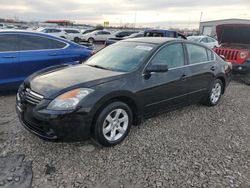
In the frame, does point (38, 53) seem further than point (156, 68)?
Yes

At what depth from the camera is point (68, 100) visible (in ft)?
10.9

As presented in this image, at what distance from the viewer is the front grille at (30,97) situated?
11.2 feet

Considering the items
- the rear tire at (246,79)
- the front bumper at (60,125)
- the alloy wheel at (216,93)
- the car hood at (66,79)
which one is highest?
the car hood at (66,79)

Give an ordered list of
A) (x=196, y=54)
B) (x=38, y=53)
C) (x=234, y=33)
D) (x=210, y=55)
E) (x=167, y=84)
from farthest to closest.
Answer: (x=234, y=33) → (x=38, y=53) → (x=210, y=55) → (x=196, y=54) → (x=167, y=84)

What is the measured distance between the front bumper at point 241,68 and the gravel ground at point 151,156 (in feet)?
12.8

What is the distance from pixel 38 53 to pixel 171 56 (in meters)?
3.21

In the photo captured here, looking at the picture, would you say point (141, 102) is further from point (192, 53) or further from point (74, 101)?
point (192, 53)

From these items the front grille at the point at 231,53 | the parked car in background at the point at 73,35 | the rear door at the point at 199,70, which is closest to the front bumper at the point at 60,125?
the rear door at the point at 199,70

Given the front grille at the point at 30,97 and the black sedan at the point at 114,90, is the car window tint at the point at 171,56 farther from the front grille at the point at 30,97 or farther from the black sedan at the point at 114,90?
the front grille at the point at 30,97

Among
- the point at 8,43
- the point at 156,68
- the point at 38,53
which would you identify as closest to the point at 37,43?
the point at 38,53

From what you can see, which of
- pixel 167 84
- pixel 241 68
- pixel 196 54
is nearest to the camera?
pixel 167 84

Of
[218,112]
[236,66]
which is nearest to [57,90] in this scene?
[218,112]

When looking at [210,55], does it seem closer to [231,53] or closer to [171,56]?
[171,56]

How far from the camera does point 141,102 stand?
4.02 m
